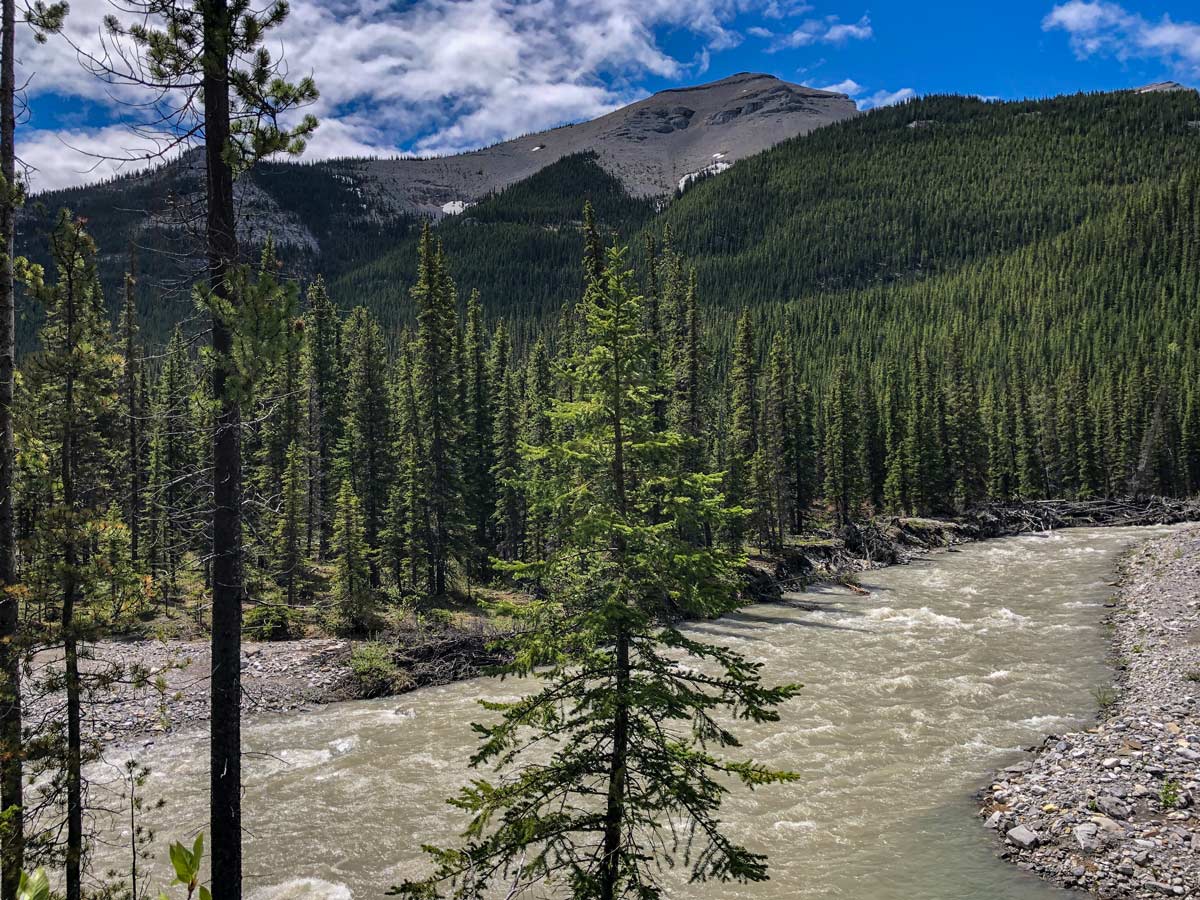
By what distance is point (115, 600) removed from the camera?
9.02 meters

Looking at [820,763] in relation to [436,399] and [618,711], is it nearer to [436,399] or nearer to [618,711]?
[618,711]

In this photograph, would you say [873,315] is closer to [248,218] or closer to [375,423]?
[375,423]

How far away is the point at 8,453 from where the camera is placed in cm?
862

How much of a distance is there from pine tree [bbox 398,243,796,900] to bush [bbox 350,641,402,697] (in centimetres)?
1714

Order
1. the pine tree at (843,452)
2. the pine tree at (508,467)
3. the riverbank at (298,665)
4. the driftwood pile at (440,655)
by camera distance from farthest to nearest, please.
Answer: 1. the pine tree at (843,452)
2. the pine tree at (508,467)
3. the driftwood pile at (440,655)
4. the riverbank at (298,665)

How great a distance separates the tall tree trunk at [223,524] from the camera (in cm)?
743

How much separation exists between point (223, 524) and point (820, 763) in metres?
15.2

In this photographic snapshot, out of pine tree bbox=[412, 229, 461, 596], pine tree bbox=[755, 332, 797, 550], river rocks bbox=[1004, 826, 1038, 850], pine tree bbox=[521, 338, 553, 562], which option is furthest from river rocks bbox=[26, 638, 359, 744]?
pine tree bbox=[755, 332, 797, 550]

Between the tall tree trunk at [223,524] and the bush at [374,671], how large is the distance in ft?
57.3

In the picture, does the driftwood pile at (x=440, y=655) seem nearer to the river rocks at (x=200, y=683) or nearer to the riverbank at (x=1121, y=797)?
the river rocks at (x=200, y=683)

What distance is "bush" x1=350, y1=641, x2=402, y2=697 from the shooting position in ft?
79.6

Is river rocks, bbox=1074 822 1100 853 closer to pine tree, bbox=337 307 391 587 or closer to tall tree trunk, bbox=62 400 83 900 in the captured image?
tall tree trunk, bbox=62 400 83 900

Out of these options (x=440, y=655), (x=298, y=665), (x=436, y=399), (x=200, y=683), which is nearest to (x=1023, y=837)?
(x=440, y=655)

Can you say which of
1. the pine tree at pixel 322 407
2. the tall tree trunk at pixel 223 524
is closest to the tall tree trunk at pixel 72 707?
the tall tree trunk at pixel 223 524
